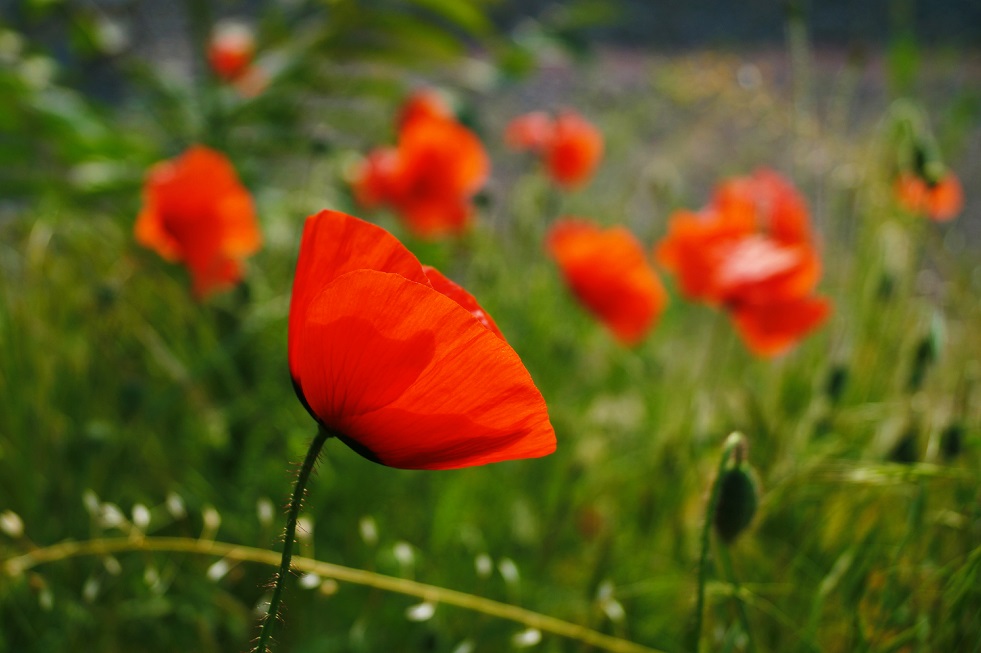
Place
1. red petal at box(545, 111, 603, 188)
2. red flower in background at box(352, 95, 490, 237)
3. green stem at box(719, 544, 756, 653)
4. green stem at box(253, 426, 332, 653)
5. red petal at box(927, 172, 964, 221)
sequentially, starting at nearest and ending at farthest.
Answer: green stem at box(253, 426, 332, 653) → green stem at box(719, 544, 756, 653) → red petal at box(927, 172, 964, 221) → red flower in background at box(352, 95, 490, 237) → red petal at box(545, 111, 603, 188)

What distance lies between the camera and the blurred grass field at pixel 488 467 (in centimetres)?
64

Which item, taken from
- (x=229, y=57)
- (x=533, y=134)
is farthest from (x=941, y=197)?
(x=229, y=57)

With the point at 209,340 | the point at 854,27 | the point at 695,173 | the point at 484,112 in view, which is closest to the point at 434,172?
the point at 209,340

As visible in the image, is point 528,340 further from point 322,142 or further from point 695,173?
point 695,173

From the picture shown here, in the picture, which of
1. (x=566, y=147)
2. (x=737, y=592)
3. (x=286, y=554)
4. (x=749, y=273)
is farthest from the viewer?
(x=566, y=147)

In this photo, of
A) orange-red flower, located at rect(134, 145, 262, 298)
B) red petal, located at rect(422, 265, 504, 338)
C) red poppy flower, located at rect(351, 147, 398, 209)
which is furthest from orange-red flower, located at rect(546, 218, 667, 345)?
red petal, located at rect(422, 265, 504, 338)

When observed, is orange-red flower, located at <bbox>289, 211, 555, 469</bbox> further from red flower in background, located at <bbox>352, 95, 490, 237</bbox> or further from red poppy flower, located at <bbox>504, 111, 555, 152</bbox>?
red poppy flower, located at <bbox>504, 111, 555, 152</bbox>

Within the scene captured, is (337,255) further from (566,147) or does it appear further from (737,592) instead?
(566,147)

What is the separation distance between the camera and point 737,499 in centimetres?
47

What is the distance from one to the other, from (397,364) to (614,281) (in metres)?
0.86

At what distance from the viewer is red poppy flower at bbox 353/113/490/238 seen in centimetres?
129

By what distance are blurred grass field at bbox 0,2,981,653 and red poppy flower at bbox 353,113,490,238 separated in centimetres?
9

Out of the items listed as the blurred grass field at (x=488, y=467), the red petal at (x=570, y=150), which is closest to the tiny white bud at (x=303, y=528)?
the blurred grass field at (x=488, y=467)

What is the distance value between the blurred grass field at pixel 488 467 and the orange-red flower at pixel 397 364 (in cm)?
14
